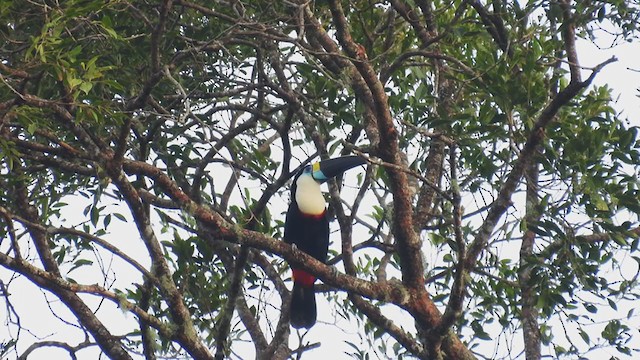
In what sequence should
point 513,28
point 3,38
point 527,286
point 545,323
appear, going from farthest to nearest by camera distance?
point 545,323, point 527,286, point 513,28, point 3,38

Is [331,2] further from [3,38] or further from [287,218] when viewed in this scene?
[287,218]

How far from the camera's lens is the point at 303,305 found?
5727 mm

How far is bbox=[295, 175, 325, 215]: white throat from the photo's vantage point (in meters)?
5.96

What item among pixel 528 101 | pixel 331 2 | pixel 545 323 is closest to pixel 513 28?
pixel 528 101

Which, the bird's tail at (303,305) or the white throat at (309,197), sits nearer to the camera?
the bird's tail at (303,305)

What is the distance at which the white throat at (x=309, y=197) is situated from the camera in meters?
5.96

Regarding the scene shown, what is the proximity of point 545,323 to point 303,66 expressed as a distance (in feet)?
5.74

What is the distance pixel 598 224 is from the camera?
418 centimetres

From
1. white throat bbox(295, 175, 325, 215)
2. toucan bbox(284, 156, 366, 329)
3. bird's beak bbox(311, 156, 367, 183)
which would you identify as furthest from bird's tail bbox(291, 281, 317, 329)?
bird's beak bbox(311, 156, 367, 183)

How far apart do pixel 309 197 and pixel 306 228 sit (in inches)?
7.3

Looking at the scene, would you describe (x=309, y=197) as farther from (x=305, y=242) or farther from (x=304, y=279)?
(x=304, y=279)

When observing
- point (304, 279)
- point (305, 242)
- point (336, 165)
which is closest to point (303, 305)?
point (304, 279)

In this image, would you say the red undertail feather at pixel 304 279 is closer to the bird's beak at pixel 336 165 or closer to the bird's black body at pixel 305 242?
the bird's black body at pixel 305 242

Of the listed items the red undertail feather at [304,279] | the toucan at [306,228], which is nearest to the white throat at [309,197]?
the toucan at [306,228]
